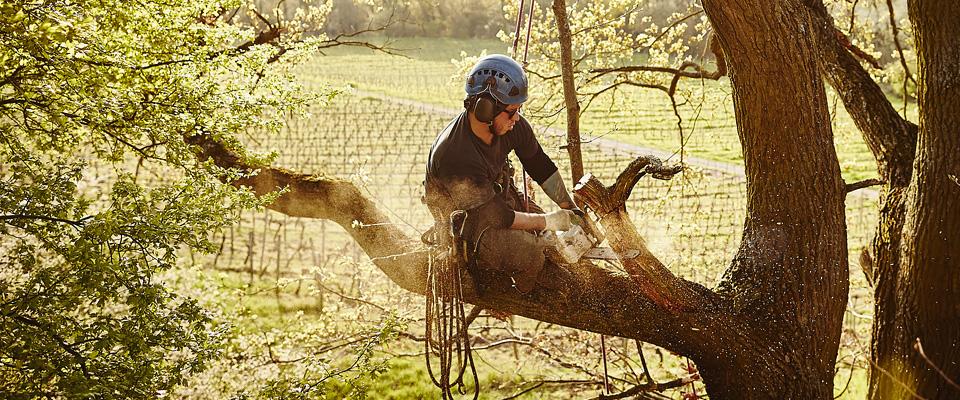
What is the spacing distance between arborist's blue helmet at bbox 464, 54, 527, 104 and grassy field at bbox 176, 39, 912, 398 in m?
1.30

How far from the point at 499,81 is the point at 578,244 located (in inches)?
38.5

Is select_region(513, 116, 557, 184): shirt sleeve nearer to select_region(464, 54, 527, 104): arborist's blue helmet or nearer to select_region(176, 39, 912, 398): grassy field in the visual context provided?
select_region(464, 54, 527, 104): arborist's blue helmet

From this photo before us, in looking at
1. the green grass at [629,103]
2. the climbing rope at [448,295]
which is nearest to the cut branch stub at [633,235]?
the climbing rope at [448,295]

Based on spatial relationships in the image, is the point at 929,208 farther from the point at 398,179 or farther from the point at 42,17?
the point at 398,179

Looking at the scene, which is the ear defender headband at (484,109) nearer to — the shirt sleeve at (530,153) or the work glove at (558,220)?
the shirt sleeve at (530,153)

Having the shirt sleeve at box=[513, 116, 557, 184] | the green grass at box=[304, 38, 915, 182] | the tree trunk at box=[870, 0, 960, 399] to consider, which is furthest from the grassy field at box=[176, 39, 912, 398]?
the tree trunk at box=[870, 0, 960, 399]

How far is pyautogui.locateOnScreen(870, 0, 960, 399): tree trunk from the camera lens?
4.69 m

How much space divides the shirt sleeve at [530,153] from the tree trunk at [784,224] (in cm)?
116

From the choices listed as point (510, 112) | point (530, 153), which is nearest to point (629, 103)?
point (530, 153)

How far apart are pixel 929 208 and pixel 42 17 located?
202 inches

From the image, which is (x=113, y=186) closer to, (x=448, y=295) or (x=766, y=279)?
(x=448, y=295)

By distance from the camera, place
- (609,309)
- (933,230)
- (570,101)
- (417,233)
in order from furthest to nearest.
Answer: (570,101)
(417,233)
(933,230)
(609,309)

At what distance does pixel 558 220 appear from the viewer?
4.09 meters

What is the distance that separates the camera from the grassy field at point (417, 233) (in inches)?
329
